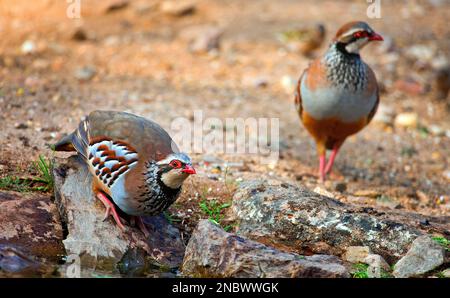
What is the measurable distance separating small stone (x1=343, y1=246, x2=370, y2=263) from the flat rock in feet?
6.06

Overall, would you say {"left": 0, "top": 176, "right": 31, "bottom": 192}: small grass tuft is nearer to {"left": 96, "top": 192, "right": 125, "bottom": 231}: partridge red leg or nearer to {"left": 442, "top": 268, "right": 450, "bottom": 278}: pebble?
{"left": 96, "top": 192, "right": 125, "bottom": 231}: partridge red leg

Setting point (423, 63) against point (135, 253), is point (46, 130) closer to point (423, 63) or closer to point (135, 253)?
point (135, 253)

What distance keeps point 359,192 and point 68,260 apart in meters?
2.93

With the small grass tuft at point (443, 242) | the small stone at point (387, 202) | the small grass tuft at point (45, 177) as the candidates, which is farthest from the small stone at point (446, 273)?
the small grass tuft at point (45, 177)

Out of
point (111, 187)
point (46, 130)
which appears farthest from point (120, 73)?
point (111, 187)

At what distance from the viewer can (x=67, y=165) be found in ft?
17.0

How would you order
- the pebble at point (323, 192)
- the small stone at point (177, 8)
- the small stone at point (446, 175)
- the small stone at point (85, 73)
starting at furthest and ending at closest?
the small stone at point (177, 8) < the small stone at point (85, 73) < the small stone at point (446, 175) < the pebble at point (323, 192)

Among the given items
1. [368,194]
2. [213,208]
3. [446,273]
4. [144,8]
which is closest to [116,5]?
[144,8]

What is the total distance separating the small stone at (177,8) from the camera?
1113 centimetres

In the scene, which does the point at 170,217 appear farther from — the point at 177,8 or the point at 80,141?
the point at 177,8

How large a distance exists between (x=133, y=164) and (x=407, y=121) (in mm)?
4933

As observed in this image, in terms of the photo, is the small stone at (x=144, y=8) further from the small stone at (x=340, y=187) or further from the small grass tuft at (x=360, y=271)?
the small grass tuft at (x=360, y=271)

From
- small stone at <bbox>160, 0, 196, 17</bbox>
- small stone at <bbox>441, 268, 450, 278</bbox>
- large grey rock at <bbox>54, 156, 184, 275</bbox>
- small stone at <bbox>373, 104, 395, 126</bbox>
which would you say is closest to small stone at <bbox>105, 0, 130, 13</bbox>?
small stone at <bbox>160, 0, 196, 17</bbox>

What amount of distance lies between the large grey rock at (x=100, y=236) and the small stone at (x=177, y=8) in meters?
6.35
